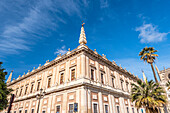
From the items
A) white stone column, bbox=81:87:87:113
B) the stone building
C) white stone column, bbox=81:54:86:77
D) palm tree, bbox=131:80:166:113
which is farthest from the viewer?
white stone column, bbox=81:54:86:77

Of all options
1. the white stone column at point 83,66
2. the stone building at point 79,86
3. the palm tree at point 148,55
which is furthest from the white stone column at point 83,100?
the palm tree at point 148,55

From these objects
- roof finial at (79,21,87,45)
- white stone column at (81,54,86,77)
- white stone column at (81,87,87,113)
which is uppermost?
roof finial at (79,21,87,45)

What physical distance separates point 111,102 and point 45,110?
37.5 feet

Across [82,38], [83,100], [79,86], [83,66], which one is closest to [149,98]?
[83,100]

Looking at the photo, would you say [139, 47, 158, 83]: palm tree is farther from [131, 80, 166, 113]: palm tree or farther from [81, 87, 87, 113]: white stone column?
[81, 87, 87, 113]: white stone column

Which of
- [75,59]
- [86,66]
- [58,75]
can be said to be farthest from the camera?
[58,75]

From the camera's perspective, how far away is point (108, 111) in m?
17.1

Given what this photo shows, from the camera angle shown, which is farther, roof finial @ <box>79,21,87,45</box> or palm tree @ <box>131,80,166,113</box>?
roof finial @ <box>79,21,87,45</box>

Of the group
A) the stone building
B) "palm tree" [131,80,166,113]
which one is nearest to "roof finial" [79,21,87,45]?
the stone building

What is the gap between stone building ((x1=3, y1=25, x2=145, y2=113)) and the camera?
15.3m

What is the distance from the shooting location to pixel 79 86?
15297 millimetres

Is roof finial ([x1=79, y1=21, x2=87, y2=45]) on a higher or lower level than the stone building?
higher

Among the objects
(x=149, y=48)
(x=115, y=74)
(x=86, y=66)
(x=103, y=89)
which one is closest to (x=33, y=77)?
(x=86, y=66)

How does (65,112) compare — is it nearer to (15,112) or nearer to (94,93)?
(94,93)
